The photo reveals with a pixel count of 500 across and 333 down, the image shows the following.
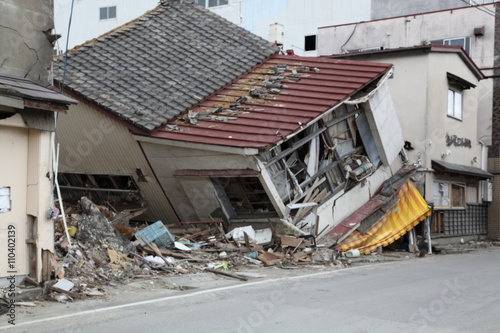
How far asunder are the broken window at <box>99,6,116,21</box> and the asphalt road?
1509 inches

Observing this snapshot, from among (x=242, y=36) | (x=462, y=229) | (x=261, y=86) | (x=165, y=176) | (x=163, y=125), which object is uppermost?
(x=242, y=36)

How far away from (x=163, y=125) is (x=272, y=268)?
4.83 m

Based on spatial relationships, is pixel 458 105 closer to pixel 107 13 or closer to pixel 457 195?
pixel 457 195

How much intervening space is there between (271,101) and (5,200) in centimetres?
901

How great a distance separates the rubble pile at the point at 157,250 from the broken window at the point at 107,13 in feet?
112

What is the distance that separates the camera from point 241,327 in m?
7.83

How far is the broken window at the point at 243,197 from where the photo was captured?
52.6 feet

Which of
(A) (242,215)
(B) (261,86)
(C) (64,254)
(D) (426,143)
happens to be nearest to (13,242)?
(C) (64,254)

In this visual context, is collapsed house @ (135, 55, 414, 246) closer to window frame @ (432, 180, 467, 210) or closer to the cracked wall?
window frame @ (432, 180, 467, 210)

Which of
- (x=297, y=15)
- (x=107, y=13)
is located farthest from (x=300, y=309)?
(x=107, y=13)

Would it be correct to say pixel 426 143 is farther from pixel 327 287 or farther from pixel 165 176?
pixel 327 287

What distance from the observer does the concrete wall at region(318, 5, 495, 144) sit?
27.6 meters

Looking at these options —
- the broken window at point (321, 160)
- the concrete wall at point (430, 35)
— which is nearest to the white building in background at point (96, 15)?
the concrete wall at point (430, 35)

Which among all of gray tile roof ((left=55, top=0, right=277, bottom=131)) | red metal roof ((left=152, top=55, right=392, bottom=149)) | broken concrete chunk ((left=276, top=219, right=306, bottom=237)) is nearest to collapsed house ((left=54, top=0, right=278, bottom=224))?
gray tile roof ((left=55, top=0, right=277, bottom=131))
